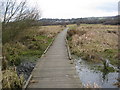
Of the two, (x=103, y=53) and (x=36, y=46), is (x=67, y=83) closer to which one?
(x=103, y=53)

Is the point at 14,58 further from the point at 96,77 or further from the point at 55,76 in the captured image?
the point at 96,77

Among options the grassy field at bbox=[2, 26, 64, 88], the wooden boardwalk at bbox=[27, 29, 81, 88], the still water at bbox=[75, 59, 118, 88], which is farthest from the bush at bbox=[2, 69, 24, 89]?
the still water at bbox=[75, 59, 118, 88]

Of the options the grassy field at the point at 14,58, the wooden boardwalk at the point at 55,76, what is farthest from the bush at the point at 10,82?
the wooden boardwalk at the point at 55,76

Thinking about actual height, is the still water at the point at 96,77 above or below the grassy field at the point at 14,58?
below

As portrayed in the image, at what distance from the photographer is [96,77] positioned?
1147cm

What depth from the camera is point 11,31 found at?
47.1 ft

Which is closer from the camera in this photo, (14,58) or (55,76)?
(55,76)

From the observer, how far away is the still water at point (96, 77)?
34.2 ft

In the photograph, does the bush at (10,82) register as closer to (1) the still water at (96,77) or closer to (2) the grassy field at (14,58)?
(2) the grassy field at (14,58)

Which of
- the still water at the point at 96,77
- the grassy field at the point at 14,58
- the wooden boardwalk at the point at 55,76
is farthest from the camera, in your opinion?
the still water at the point at 96,77

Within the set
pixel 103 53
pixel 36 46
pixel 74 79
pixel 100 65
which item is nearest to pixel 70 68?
pixel 74 79

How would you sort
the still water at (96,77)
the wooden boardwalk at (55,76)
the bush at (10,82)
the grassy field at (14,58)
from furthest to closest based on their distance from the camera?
the still water at (96,77) < the wooden boardwalk at (55,76) < the grassy field at (14,58) < the bush at (10,82)

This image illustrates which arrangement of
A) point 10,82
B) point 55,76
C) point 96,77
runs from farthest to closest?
point 96,77, point 55,76, point 10,82

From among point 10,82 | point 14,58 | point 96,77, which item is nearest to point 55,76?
point 96,77
